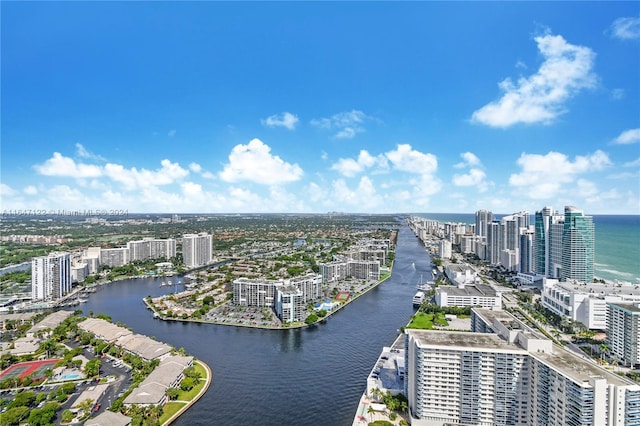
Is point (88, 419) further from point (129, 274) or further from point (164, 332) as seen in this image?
point (129, 274)

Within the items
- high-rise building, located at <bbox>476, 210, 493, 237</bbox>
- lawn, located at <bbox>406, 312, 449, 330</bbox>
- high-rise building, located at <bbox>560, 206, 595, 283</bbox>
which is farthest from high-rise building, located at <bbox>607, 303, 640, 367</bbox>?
high-rise building, located at <bbox>476, 210, 493, 237</bbox>

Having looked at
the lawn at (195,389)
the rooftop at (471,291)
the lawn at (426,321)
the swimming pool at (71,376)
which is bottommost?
the swimming pool at (71,376)

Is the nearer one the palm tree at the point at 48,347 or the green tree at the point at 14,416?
the green tree at the point at 14,416

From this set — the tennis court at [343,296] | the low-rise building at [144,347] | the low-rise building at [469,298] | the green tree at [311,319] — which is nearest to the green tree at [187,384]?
the low-rise building at [144,347]

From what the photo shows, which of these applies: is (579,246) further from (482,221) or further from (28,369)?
(28,369)

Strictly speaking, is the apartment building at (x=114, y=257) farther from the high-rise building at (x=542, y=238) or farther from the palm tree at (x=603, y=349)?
the high-rise building at (x=542, y=238)

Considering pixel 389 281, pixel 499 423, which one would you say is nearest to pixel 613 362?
pixel 499 423

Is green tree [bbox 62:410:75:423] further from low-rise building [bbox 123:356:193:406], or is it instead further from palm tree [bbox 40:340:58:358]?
palm tree [bbox 40:340:58:358]
